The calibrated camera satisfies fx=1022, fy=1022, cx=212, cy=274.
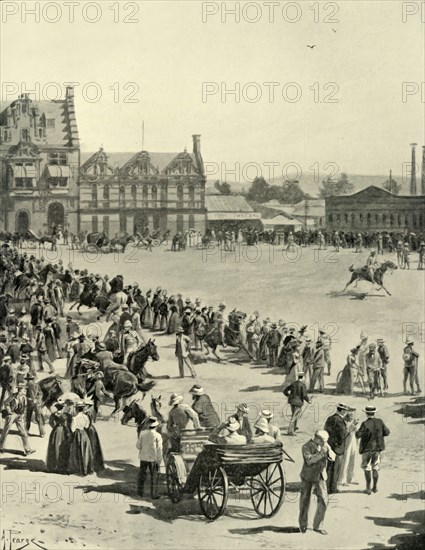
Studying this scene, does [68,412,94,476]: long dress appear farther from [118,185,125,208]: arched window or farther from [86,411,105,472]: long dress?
[118,185,125,208]: arched window

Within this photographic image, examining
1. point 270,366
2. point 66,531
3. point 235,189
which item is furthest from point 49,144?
point 66,531

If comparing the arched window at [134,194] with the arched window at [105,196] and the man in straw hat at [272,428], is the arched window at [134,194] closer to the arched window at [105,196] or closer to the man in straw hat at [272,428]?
the arched window at [105,196]

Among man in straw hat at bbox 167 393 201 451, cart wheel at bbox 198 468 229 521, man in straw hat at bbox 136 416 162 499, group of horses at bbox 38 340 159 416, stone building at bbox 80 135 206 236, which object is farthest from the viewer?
stone building at bbox 80 135 206 236

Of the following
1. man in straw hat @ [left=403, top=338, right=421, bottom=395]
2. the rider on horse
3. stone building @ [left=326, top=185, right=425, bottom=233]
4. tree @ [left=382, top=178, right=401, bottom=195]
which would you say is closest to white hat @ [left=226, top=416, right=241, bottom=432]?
man in straw hat @ [left=403, top=338, right=421, bottom=395]

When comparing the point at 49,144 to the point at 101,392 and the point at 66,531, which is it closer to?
the point at 101,392

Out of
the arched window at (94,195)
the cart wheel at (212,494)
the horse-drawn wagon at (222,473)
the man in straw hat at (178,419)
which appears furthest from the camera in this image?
the arched window at (94,195)

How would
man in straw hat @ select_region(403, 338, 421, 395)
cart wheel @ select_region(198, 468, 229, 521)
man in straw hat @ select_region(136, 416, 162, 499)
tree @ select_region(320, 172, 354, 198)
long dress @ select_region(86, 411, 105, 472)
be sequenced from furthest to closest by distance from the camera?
1. tree @ select_region(320, 172, 354, 198)
2. man in straw hat @ select_region(403, 338, 421, 395)
3. long dress @ select_region(86, 411, 105, 472)
4. man in straw hat @ select_region(136, 416, 162, 499)
5. cart wheel @ select_region(198, 468, 229, 521)

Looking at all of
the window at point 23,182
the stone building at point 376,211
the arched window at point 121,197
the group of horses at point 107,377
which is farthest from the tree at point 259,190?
the window at point 23,182

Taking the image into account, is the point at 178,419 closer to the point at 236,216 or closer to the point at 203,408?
the point at 203,408
